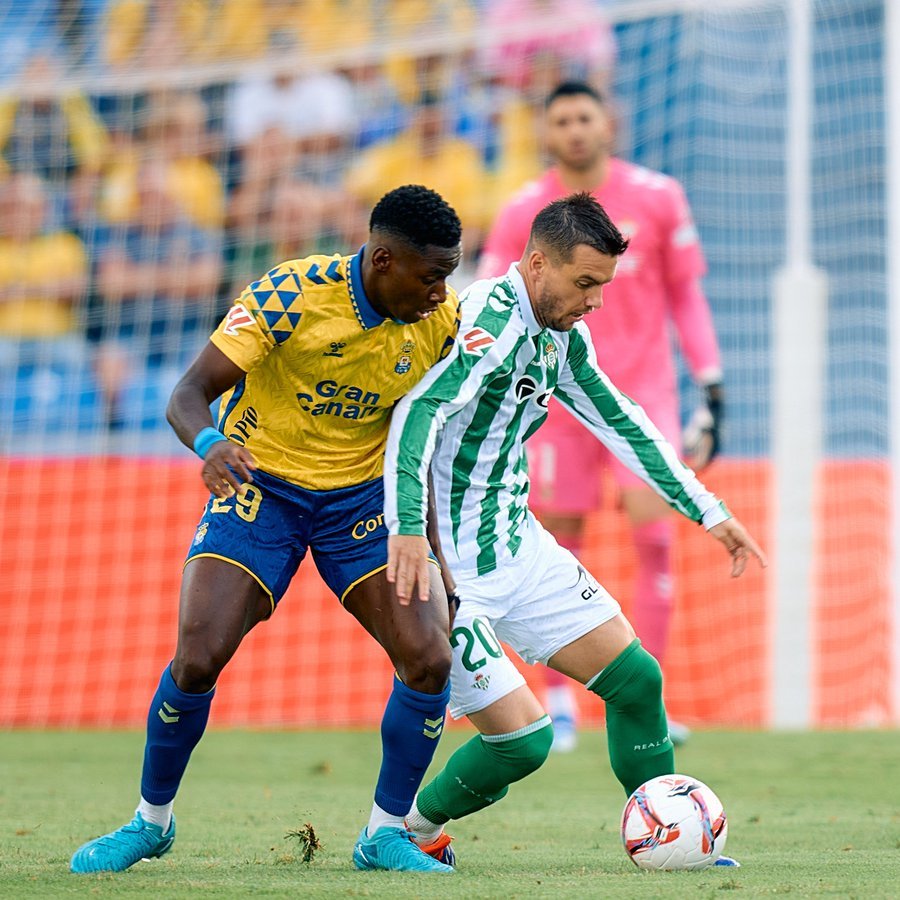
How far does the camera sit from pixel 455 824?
5531 millimetres

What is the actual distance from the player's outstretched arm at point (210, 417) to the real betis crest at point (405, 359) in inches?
16.7

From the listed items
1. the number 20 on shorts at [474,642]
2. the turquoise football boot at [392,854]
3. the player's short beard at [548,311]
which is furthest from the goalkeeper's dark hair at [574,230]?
the turquoise football boot at [392,854]

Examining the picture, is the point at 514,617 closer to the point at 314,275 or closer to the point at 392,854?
the point at 392,854

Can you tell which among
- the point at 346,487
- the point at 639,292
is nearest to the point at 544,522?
the point at 639,292

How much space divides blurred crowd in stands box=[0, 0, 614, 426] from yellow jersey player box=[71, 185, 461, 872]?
6.89 m

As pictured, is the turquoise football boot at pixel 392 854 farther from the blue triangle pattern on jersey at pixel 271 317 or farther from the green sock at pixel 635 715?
the blue triangle pattern on jersey at pixel 271 317

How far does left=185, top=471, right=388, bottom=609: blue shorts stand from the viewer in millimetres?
4270

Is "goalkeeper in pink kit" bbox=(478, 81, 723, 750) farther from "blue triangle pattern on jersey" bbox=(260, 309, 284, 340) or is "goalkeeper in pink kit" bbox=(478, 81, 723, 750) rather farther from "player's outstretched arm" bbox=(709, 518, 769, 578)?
"blue triangle pattern on jersey" bbox=(260, 309, 284, 340)

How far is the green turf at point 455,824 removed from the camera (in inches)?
145

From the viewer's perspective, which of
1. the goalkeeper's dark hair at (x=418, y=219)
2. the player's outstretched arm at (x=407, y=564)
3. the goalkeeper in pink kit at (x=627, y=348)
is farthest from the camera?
the goalkeeper in pink kit at (x=627, y=348)

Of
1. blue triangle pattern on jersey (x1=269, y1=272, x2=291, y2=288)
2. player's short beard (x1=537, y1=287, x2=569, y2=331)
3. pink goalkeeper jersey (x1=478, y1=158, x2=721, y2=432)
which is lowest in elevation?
player's short beard (x1=537, y1=287, x2=569, y2=331)

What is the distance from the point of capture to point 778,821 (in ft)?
17.5

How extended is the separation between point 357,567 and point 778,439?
5.14 m

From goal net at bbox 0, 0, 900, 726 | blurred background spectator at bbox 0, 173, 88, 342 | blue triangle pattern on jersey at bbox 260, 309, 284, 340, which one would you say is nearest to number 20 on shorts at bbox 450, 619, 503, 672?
blue triangle pattern on jersey at bbox 260, 309, 284, 340
